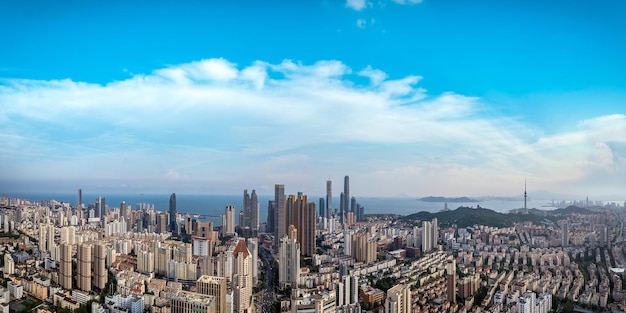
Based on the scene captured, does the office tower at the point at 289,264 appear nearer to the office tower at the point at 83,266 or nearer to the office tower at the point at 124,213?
the office tower at the point at 83,266

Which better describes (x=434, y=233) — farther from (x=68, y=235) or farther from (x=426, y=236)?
(x=68, y=235)

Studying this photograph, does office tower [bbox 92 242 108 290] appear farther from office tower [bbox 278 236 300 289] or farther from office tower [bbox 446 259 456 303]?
office tower [bbox 446 259 456 303]

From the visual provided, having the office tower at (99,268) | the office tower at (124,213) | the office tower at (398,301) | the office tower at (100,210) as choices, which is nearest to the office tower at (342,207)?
the office tower at (124,213)

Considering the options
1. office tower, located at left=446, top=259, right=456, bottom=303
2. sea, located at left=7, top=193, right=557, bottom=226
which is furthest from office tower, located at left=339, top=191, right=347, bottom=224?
office tower, located at left=446, top=259, right=456, bottom=303

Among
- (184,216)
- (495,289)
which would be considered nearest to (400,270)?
(495,289)

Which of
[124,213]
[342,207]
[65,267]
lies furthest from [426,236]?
[124,213]
